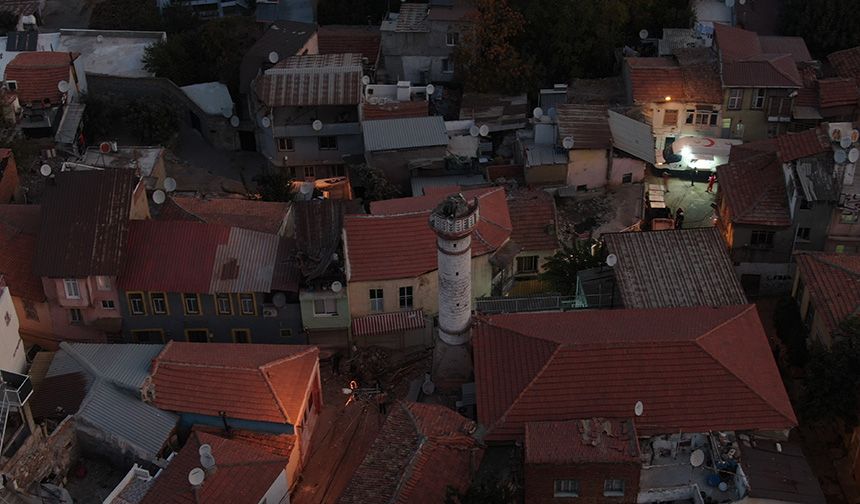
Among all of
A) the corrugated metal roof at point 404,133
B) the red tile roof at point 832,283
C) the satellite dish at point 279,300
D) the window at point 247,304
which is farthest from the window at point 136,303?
the red tile roof at point 832,283

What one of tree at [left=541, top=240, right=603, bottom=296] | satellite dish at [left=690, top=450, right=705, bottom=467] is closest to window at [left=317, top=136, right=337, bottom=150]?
tree at [left=541, top=240, right=603, bottom=296]

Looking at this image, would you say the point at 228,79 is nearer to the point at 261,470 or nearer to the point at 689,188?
the point at 689,188

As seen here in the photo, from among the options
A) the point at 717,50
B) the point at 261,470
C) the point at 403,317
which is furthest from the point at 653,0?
the point at 261,470

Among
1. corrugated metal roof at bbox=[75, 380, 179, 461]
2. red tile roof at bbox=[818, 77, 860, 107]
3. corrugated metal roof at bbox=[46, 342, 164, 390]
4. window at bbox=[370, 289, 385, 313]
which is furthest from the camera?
red tile roof at bbox=[818, 77, 860, 107]

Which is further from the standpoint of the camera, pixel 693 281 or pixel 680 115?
pixel 680 115

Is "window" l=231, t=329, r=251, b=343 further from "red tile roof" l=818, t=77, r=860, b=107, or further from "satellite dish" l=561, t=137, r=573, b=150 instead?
"red tile roof" l=818, t=77, r=860, b=107

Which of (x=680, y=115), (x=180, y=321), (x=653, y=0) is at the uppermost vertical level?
(x=653, y=0)

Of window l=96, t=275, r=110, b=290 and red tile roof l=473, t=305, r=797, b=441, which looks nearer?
red tile roof l=473, t=305, r=797, b=441
